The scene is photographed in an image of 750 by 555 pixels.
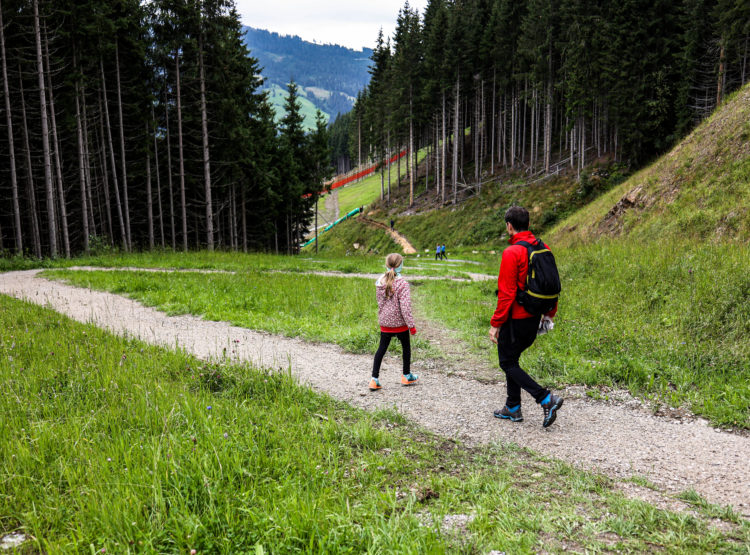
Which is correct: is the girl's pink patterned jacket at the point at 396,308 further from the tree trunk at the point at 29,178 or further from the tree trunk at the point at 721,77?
the tree trunk at the point at 721,77

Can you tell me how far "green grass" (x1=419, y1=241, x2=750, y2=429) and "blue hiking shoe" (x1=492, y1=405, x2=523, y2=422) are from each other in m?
1.62

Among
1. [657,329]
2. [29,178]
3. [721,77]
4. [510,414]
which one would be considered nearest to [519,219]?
[510,414]

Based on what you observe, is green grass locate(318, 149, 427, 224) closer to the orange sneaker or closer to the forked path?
the forked path

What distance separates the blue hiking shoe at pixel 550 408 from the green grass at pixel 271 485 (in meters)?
0.70

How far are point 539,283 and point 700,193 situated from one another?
14324 mm

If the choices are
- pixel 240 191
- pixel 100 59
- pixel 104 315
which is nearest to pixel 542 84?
pixel 240 191

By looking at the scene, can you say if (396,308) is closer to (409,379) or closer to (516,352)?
(409,379)

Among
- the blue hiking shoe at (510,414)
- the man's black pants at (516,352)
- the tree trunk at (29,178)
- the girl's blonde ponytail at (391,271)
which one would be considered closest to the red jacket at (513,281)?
the man's black pants at (516,352)

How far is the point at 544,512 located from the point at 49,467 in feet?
13.4

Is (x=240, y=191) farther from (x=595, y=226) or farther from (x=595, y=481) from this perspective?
(x=595, y=481)

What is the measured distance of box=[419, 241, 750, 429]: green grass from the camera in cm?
600

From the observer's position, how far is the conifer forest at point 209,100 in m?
23.8

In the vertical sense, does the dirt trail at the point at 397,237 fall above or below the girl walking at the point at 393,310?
below

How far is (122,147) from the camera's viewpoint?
90.7 ft
